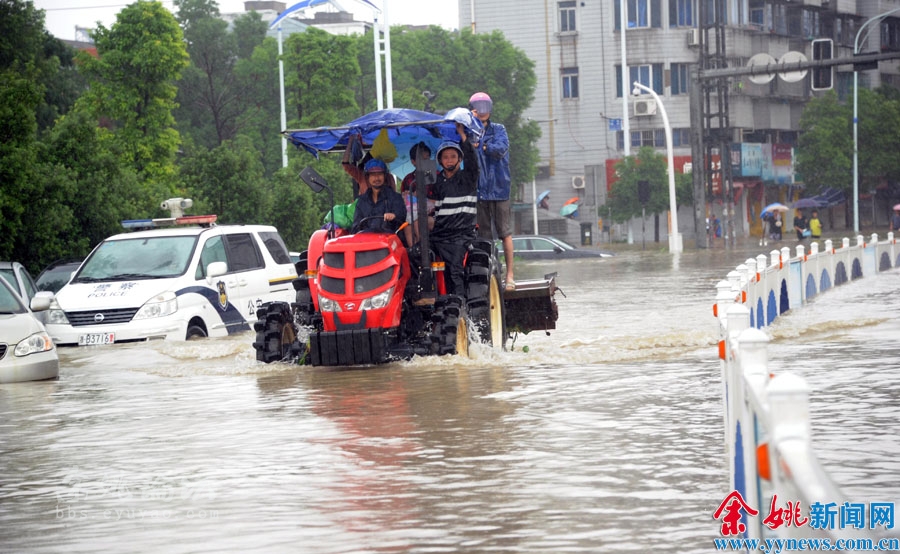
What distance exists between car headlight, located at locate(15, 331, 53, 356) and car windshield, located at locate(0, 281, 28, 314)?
1.36 ft

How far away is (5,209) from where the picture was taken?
883 inches

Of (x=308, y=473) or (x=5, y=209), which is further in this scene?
(x=5, y=209)

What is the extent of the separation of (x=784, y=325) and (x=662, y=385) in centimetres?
685

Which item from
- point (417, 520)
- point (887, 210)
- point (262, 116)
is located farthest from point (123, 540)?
point (887, 210)

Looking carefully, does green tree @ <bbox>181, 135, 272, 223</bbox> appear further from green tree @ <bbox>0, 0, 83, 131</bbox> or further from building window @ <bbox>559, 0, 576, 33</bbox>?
building window @ <bbox>559, 0, 576, 33</bbox>

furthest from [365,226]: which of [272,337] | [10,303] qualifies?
[10,303]

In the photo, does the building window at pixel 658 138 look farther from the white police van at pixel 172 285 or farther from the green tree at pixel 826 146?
A: the white police van at pixel 172 285

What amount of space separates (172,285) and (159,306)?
425 millimetres

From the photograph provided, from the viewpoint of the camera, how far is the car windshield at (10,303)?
1488cm

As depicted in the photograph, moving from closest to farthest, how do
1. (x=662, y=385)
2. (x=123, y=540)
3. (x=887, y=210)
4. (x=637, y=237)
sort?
(x=123, y=540) → (x=662, y=385) → (x=637, y=237) → (x=887, y=210)

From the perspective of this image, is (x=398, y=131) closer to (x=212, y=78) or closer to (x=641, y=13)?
(x=212, y=78)

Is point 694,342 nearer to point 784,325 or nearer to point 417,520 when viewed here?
point 784,325

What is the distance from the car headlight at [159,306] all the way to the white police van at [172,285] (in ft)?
0.04

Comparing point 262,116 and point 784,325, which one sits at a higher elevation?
point 262,116
